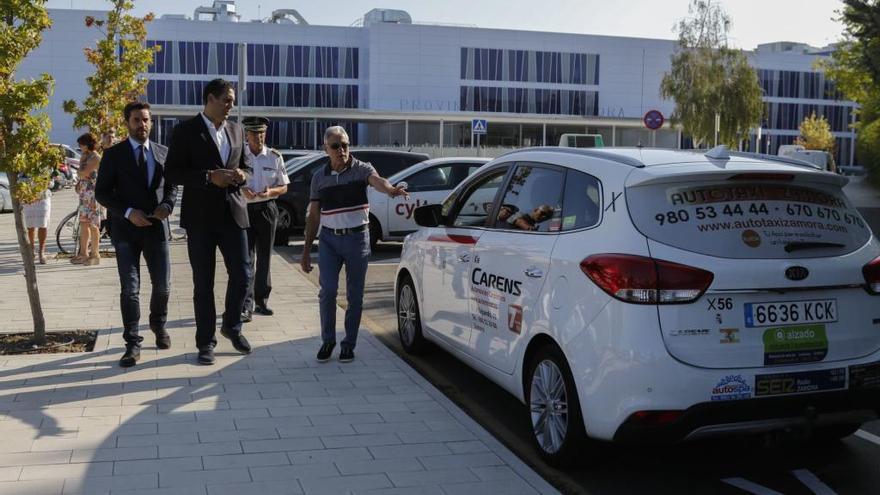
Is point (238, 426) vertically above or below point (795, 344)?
below

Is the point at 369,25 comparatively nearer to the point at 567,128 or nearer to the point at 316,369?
the point at 567,128

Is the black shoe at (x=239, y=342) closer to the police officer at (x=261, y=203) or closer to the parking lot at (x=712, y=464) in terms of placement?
the police officer at (x=261, y=203)

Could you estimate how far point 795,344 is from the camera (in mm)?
Answer: 4590

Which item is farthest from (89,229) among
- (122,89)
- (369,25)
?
(369,25)

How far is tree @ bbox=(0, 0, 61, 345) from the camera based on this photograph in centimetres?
758

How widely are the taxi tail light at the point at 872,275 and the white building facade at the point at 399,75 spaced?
221 ft

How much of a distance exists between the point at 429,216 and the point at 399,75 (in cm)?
7620

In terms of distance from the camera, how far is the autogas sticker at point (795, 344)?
4.54 metres

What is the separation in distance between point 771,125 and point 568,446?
98.1 metres

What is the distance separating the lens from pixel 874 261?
15.9 ft

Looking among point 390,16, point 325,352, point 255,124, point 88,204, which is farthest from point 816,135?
point 325,352

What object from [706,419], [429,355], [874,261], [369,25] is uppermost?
[369,25]

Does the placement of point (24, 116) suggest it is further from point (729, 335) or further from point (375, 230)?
point (375, 230)

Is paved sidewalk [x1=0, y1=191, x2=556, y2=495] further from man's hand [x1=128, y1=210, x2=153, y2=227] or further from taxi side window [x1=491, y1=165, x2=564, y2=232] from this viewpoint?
taxi side window [x1=491, y1=165, x2=564, y2=232]
